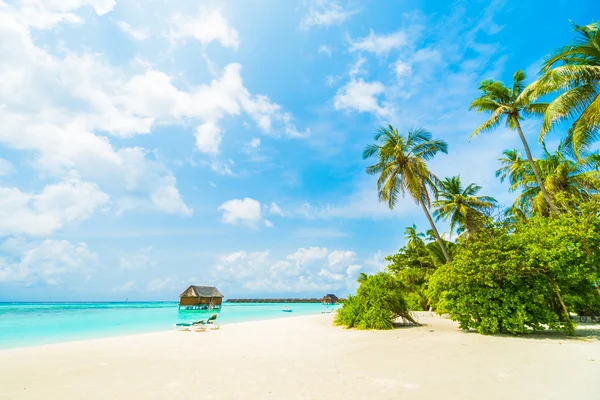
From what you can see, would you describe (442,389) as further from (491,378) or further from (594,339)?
(594,339)

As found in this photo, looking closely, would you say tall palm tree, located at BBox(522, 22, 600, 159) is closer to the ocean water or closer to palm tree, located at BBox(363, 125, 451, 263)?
palm tree, located at BBox(363, 125, 451, 263)

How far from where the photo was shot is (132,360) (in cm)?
754

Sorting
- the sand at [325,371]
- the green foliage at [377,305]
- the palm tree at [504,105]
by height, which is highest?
the palm tree at [504,105]

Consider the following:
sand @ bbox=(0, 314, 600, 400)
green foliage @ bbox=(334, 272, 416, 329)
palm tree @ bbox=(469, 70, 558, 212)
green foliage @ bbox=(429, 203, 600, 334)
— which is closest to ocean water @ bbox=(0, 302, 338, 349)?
sand @ bbox=(0, 314, 600, 400)

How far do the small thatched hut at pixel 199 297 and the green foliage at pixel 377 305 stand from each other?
38.5 m

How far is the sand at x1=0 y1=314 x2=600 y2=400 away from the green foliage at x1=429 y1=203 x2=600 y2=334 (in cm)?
81

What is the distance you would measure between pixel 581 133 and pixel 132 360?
649 inches

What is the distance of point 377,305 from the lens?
13086 mm

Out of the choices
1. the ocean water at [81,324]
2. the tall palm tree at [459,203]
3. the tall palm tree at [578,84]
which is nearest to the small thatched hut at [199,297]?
the ocean water at [81,324]

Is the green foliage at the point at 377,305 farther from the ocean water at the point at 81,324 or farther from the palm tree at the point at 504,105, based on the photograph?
the ocean water at the point at 81,324

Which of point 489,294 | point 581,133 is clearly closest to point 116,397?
point 489,294

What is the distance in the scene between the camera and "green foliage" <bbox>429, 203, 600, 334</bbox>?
8883 millimetres

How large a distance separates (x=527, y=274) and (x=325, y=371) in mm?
7883

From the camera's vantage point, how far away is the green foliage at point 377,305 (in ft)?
42.4
